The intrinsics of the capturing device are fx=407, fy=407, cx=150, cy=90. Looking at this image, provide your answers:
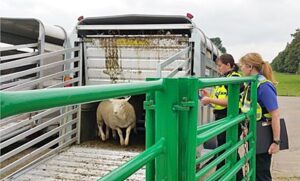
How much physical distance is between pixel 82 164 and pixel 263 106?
2.45 meters

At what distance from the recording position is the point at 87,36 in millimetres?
6180

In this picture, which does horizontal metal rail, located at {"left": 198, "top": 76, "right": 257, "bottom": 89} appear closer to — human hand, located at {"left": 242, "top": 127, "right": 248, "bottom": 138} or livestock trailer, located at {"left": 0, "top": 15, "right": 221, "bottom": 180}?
human hand, located at {"left": 242, "top": 127, "right": 248, "bottom": 138}

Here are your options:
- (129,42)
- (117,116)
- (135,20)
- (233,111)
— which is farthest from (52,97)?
(117,116)

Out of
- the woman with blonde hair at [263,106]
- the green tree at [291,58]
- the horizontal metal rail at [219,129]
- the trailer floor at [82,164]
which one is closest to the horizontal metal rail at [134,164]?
the horizontal metal rail at [219,129]

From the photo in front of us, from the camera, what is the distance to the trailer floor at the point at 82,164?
4.67 metres

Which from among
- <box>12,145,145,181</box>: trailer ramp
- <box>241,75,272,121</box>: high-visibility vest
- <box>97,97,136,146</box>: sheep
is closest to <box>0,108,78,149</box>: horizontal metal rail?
<box>12,145,145,181</box>: trailer ramp

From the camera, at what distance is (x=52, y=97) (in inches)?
38.1

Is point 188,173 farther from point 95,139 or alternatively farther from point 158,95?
point 95,139

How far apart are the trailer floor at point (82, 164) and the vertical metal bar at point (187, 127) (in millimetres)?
2243

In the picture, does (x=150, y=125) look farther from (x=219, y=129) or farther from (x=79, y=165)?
(x=79, y=165)

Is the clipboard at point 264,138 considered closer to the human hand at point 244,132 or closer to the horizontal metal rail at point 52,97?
the human hand at point 244,132

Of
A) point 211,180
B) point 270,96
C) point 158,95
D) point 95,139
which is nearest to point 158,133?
point 158,95

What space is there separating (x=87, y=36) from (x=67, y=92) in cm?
526

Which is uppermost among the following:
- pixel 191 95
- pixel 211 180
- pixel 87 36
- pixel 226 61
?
pixel 87 36
